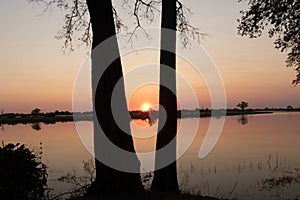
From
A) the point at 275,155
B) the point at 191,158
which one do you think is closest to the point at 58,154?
the point at 191,158

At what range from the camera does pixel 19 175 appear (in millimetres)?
7602

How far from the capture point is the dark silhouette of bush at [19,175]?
7387mm

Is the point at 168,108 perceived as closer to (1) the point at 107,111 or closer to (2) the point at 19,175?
(1) the point at 107,111

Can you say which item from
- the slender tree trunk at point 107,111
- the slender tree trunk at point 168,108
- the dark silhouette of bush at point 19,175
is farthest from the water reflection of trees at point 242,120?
the dark silhouette of bush at point 19,175

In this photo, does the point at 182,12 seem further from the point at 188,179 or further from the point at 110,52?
the point at 188,179

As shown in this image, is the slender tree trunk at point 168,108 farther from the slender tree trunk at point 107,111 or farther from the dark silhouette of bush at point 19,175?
the dark silhouette of bush at point 19,175

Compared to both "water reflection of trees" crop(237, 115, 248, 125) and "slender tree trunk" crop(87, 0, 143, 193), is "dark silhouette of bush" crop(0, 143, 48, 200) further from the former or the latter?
"water reflection of trees" crop(237, 115, 248, 125)

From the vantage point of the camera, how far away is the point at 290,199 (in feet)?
44.0

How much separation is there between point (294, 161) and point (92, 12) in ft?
56.1

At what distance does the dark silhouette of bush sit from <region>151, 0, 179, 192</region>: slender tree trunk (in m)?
4.08

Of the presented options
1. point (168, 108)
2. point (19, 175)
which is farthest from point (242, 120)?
point (19, 175)

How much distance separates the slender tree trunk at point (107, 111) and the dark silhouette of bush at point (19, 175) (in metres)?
2.43

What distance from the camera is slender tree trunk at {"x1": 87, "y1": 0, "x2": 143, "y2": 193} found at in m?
10.0

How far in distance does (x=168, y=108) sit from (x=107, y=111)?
76.3 inches
